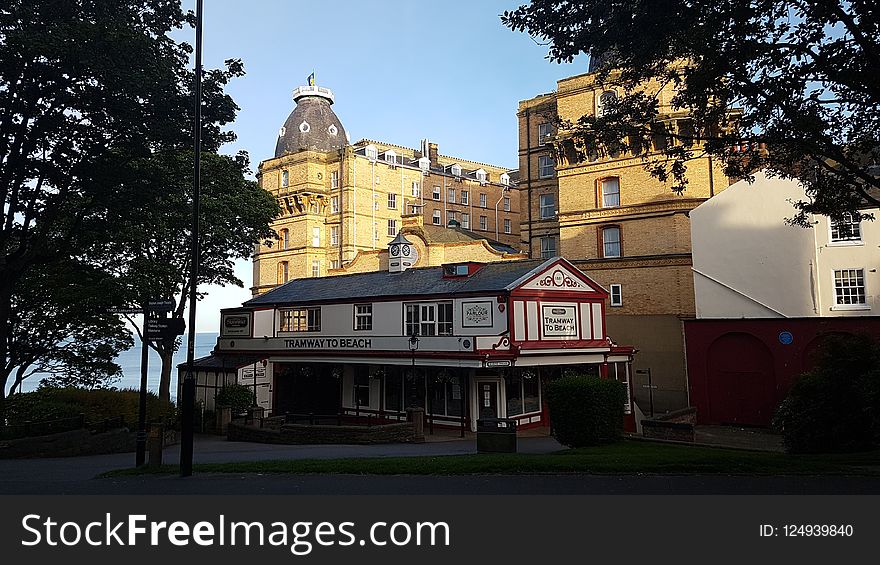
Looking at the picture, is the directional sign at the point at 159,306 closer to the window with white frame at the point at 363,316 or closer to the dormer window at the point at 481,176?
the window with white frame at the point at 363,316

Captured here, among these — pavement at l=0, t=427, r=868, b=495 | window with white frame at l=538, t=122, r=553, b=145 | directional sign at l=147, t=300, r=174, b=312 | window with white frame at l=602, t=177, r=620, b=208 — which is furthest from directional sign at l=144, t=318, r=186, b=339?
window with white frame at l=538, t=122, r=553, b=145

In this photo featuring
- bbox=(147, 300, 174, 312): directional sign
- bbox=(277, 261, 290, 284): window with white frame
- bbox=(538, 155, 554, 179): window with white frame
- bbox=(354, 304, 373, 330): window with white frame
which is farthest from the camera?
bbox=(277, 261, 290, 284): window with white frame

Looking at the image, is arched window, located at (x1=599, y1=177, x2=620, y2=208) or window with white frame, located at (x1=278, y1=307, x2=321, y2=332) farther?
arched window, located at (x1=599, y1=177, x2=620, y2=208)

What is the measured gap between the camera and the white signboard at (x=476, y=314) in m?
27.3

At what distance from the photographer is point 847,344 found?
59.3 feet

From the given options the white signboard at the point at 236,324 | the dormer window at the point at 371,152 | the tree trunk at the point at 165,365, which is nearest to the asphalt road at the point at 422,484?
the white signboard at the point at 236,324

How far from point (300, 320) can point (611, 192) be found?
21848mm

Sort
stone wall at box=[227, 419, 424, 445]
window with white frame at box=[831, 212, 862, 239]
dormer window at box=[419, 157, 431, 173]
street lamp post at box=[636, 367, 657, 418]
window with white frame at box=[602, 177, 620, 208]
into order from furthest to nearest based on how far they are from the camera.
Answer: dormer window at box=[419, 157, 431, 173], window with white frame at box=[602, 177, 620, 208], street lamp post at box=[636, 367, 657, 418], window with white frame at box=[831, 212, 862, 239], stone wall at box=[227, 419, 424, 445]

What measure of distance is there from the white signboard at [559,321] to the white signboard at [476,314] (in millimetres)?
2724

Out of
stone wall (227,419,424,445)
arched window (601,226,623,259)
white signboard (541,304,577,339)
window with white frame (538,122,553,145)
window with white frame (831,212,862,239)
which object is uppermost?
window with white frame (538,122,553,145)

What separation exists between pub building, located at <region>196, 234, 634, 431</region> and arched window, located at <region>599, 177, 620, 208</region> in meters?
11.8

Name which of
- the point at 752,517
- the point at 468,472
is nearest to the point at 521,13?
the point at 468,472

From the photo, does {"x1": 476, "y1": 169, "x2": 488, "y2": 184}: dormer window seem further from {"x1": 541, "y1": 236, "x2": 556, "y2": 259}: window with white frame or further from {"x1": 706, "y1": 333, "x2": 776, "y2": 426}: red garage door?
{"x1": 706, "y1": 333, "x2": 776, "y2": 426}: red garage door

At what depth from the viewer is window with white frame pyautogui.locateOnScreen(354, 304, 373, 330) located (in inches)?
1237
